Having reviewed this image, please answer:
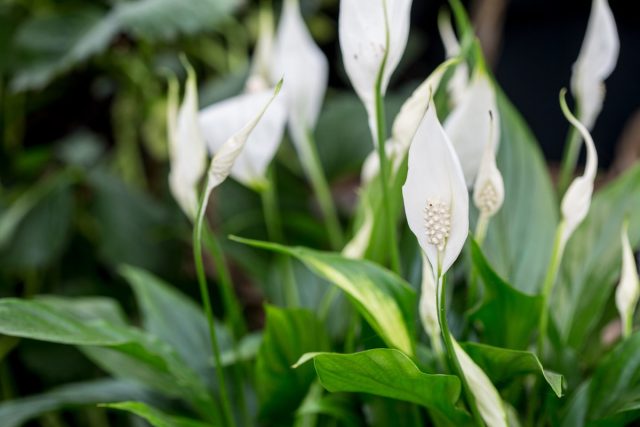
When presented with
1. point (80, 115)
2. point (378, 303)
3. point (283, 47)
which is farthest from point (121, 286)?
point (378, 303)

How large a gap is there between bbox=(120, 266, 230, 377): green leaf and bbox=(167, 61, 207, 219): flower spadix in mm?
113

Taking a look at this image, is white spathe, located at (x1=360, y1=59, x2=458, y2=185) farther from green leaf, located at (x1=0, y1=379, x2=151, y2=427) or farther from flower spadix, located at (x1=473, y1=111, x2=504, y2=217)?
green leaf, located at (x1=0, y1=379, x2=151, y2=427)

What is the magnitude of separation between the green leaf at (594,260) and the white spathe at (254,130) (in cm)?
20

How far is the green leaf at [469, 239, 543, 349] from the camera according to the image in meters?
0.37

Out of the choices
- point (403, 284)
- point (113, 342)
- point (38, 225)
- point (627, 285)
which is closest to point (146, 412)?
point (113, 342)

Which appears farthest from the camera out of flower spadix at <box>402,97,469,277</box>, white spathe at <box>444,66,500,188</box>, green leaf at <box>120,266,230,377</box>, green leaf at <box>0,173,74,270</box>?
green leaf at <box>0,173,74,270</box>

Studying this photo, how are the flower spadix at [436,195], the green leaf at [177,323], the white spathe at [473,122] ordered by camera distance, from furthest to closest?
the green leaf at [177,323] → the white spathe at [473,122] → the flower spadix at [436,195]

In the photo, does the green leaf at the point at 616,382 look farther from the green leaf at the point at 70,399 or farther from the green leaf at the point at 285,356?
the green leaf at the point at 70,399

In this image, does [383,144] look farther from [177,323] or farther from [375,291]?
[177,323]

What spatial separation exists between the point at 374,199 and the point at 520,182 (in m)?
0.12

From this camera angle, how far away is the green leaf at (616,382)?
0.36 m

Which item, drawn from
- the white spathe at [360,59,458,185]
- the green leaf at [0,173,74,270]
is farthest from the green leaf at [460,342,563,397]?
the green leaf at [0,173,74,270]

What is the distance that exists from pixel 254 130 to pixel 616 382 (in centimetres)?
24

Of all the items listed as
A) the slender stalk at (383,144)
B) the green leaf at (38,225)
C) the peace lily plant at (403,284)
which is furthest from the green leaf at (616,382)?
the green leaf at (38,225)
